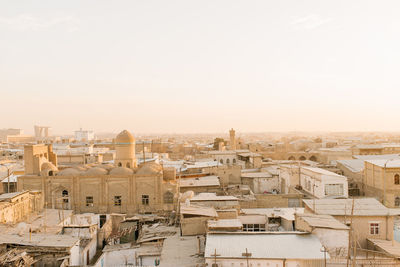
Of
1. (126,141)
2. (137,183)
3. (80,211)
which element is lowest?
(80,211)

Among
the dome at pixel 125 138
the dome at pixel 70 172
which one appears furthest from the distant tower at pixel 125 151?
the dome at pixel 70 172

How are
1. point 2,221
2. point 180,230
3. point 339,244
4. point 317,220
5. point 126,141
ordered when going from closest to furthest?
1. point 339,244
2. point 317,220
3. point 180,230
4. point 2,221
5. point 126,141

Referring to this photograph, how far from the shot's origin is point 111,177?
97.7ft

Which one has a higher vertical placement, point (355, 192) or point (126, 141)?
point (126, 141)

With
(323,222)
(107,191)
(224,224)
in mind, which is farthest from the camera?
(107,191)

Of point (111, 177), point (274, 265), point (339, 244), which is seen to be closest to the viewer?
point (274, 265)

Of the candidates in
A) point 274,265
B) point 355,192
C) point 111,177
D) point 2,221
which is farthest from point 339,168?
point 2,221

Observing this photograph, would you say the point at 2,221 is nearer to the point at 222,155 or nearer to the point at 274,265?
the point at 274,265

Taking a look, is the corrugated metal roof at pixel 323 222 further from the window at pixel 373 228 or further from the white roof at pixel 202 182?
the white roof at pixel 202 182

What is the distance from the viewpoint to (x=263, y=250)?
48.1 feet

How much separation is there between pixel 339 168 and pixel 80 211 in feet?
89.5

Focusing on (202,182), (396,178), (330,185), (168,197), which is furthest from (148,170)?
(396,178)

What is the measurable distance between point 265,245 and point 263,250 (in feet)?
A: 1.66

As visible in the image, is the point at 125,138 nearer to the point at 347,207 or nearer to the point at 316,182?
the point at 316,182
